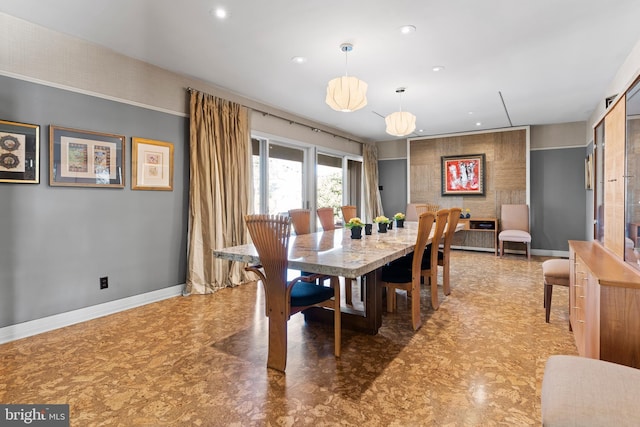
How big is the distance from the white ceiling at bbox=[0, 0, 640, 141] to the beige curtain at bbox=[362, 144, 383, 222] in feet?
10.2

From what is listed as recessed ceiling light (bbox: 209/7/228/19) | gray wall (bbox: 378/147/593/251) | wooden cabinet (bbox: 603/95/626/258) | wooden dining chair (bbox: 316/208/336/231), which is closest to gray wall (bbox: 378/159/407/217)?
gray wall (bbox: 378/147/593/251)

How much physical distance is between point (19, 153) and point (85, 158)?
469 millimetres

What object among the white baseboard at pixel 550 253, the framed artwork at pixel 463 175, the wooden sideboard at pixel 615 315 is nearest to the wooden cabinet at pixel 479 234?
the framed artwork at pixel 463 175

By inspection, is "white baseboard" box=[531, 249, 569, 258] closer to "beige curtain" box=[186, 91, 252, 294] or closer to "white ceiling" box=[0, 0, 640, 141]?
"white ceiling" box=[0, 0, 640, 141]

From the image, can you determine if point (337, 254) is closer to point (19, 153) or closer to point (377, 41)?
point (377, 41)

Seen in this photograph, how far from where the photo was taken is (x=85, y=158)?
10.1ft

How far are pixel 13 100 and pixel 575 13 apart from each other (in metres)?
4.51

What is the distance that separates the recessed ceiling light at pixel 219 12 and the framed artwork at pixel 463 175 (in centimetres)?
582

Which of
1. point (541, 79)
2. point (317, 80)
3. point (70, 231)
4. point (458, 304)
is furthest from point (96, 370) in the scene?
point (541, 79)

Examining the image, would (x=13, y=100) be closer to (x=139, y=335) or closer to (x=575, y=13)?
(x=139, y=335)

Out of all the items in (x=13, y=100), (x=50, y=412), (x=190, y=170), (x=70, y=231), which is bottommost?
(x=50, y=412)

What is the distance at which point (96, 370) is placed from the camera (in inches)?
85.5

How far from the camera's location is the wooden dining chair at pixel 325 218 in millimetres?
4229

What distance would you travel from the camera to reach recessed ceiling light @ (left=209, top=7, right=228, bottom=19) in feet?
8.24
